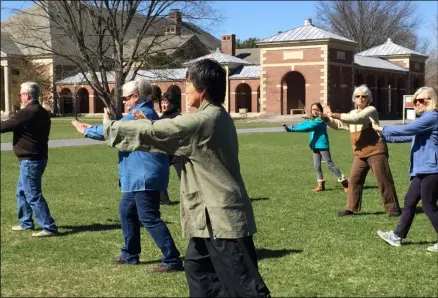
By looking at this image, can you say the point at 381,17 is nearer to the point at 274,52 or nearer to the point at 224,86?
the point at 274,52

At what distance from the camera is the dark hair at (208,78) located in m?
4.00

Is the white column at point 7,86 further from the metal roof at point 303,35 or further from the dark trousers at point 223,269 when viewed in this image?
the dark trousers at point 223,269

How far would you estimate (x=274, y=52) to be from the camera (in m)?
55.8

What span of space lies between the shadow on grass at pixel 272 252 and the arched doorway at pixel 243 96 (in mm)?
57323

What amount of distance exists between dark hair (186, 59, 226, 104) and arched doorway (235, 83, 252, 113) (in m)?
60.4

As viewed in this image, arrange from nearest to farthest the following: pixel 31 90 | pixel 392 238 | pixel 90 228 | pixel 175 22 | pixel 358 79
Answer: pixel 392 238 → pixel 31 90 → pixel 90 228 → pixel 175 22 → pixel 358 79

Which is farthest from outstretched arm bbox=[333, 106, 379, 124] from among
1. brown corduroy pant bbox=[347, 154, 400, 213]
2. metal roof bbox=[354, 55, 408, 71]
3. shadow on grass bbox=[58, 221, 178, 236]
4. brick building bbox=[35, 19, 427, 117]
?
metal roof bbox=[354, 55, 408, 71]

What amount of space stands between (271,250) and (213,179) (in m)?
3.43

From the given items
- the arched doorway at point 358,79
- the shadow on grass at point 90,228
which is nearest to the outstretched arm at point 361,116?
the shadow on grass at point 90,228

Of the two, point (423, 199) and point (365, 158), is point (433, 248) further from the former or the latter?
point (365, 158)

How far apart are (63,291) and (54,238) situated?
7.78ft

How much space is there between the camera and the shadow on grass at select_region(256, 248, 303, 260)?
22.7 feet

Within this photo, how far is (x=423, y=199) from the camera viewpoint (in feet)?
23.3

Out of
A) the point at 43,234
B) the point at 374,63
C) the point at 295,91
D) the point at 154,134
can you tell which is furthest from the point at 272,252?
the point at 374,63
